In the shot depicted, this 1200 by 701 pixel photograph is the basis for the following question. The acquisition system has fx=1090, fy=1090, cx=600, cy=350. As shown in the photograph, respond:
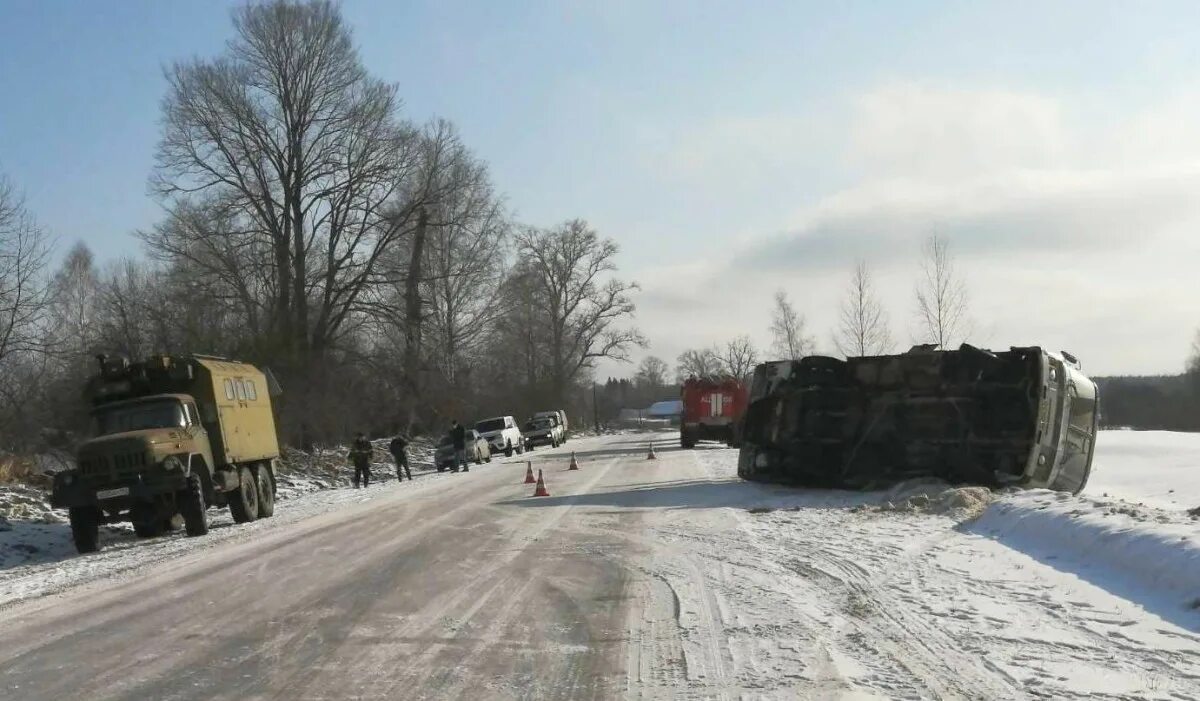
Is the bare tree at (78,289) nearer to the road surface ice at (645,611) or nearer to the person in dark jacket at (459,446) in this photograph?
the person in dark jacket at (459,446)

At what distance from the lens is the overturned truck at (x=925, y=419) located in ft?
62.4

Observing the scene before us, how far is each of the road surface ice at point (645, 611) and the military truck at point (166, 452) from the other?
91 cm

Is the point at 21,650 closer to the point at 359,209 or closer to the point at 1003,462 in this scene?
the point at 1003,462

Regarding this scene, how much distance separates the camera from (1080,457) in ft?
68.8


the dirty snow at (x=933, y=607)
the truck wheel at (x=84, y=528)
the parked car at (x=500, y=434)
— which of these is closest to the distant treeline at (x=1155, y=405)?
the parked car at (x=500, y=434)

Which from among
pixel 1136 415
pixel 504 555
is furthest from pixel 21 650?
pixel 1136 415

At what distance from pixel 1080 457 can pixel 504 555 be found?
13104 mm

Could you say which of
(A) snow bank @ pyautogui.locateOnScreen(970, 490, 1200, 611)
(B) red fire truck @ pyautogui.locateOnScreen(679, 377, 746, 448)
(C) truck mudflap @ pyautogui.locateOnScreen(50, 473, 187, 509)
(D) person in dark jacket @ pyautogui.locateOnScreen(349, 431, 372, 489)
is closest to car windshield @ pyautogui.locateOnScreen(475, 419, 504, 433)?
(B) red fire truck @ pyautogui.locateOnScreen(679, 377, 746, 448)

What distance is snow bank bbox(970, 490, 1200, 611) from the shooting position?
9.05 metres

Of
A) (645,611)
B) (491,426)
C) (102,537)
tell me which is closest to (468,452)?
(491,426)

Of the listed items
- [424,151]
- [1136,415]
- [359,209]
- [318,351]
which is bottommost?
[1136,415]

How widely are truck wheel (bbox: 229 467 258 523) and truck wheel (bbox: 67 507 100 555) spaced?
331cm

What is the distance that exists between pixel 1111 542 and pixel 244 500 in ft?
47.7

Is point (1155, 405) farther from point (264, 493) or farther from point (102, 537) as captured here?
point (102, 537)
